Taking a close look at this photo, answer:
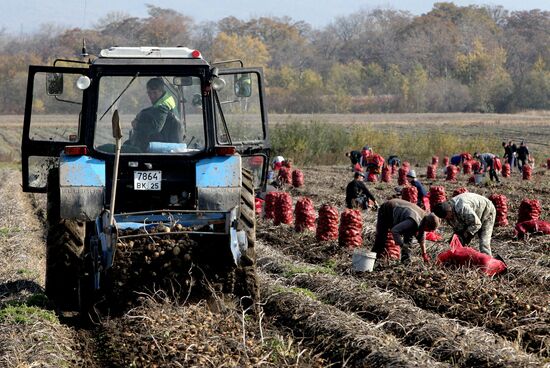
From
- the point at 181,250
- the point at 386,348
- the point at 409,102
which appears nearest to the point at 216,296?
the point at 181,250

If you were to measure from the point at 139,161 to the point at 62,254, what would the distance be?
1160 millimetres

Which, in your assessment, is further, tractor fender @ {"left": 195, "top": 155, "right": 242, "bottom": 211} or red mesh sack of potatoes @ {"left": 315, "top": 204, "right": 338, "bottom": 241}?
red mesh sack of potatoes @ {"left": 315, "top": 204, "right": 338, "bottom": 241}

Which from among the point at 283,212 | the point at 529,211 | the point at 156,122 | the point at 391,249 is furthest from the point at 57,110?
the point at 529,211

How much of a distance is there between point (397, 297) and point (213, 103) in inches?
112

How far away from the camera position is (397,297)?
1020 centimetres

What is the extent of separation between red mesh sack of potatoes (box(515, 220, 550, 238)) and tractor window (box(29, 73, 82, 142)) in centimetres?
764

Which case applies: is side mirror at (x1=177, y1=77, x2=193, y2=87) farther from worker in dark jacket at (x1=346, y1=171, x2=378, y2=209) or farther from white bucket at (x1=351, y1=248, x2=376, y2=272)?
worker in dark jacket at (x1=346, y1=171, x2=378, y2=209)

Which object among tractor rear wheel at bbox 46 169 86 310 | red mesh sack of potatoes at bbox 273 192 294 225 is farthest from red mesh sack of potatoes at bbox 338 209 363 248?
tractor rear wheel at bbox 46 169 86 310

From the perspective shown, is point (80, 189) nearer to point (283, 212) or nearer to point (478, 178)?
point (283, 212)

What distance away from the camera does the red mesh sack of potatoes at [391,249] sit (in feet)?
42.1

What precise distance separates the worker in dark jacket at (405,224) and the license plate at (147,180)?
Result: 373 cm

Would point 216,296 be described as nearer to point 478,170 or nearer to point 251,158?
point 251,158

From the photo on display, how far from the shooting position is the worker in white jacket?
11531mm

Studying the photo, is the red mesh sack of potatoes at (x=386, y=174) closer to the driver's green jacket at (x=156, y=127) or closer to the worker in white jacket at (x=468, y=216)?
the worker in white jacket at (x=468, y=216)
